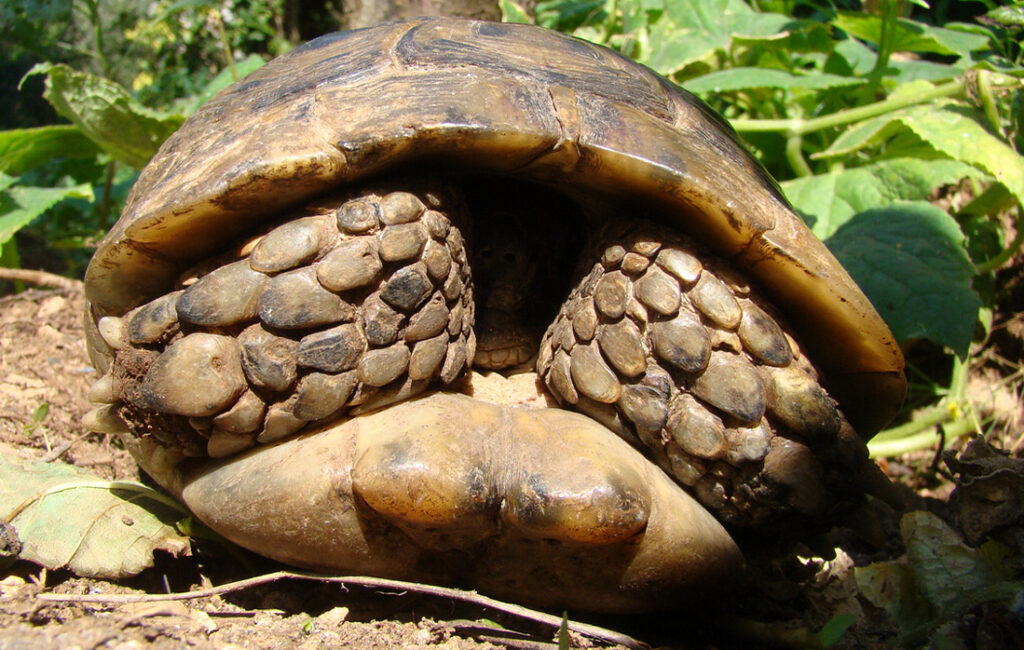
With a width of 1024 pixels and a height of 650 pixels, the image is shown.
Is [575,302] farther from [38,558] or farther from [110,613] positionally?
[38,558]

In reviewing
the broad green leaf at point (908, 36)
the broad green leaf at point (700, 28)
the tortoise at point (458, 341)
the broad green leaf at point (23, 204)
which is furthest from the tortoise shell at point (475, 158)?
the broad green leaf at point (908, 36)

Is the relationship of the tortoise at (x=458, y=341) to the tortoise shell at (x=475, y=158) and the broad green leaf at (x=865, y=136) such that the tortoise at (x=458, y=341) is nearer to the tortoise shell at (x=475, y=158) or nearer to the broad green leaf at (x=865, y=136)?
the tortoise shell at (x=475, y=158)

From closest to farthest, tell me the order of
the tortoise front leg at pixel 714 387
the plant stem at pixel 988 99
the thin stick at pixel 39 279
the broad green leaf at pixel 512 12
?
1. the tortoise front leg at pixel 714 387
2. the plant stem at pixel 988 99
3. the thin stick at pixel 39 279
4. the broad green leaf at pixel 512 12

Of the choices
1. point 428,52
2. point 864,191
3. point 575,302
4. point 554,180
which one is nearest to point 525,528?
point 575,302

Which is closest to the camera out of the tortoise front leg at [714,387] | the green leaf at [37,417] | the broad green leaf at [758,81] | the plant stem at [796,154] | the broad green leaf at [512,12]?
the tortoise front leg at [714,387]

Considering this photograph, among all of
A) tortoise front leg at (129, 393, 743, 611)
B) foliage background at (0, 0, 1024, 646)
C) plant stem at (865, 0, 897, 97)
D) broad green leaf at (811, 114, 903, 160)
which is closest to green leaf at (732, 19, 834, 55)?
foliage background at (0, 0, 1024, 646)

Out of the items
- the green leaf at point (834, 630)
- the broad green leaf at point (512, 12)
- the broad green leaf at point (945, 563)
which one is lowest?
the broad green leaf at point (945, 563)
